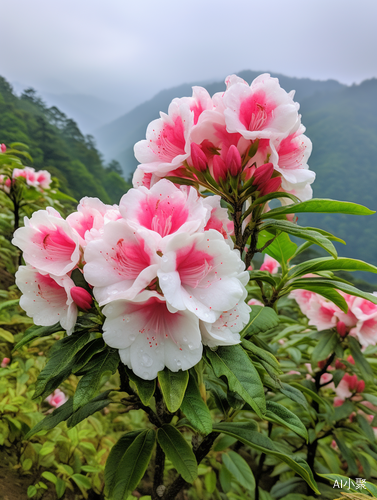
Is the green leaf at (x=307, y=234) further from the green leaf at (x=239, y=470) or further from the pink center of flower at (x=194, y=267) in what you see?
the green leaf at (x=239, y=470)

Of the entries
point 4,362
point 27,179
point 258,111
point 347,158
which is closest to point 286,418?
point 258,111

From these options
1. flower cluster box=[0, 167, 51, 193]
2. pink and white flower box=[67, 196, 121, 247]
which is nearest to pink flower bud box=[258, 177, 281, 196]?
pink and white flower box=[67, 196, 121, 247]

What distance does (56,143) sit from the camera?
4191 mm

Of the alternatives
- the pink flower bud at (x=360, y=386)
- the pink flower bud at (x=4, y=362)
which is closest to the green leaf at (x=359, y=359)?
the pink flower bud at (x=360, y=386)

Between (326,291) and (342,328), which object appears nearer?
(326,291)

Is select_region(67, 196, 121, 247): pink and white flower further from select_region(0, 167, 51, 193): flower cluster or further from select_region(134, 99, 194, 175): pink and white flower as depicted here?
A: select_region(0, 167, 51, 193): flower cluster

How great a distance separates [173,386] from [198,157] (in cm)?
47

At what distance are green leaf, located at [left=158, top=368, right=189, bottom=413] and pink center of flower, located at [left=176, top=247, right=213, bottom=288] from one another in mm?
157

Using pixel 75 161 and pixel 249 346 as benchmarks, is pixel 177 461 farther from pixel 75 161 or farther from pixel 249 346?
pixel 75 161

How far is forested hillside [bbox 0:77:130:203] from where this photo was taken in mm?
3656

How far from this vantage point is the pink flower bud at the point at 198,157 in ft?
2.29

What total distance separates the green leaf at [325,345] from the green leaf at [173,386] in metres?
0.80

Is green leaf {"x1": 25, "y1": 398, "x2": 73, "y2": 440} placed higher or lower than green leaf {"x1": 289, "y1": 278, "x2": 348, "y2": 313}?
lower

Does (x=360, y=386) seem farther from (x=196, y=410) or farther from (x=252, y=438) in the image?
(x=196, y=410)
